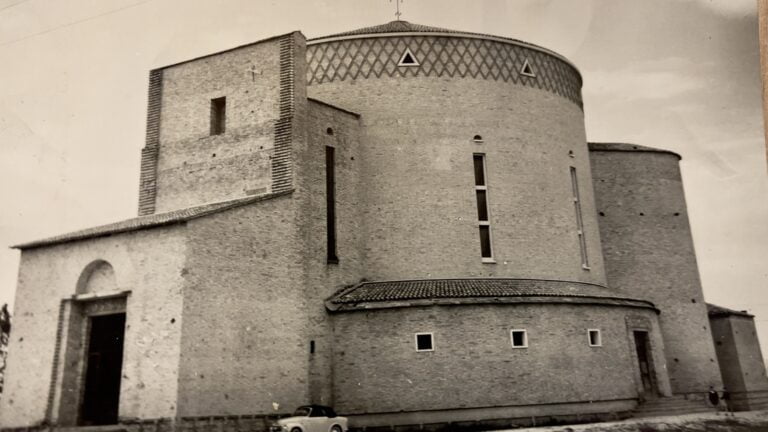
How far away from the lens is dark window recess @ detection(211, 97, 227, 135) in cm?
2278

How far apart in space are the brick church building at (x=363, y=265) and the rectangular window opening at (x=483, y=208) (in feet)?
0.26

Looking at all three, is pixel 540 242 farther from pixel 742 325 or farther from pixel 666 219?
pixel 742 325

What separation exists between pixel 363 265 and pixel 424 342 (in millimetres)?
4084

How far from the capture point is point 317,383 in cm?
2034

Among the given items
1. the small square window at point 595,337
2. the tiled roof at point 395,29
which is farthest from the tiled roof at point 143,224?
the small square window at point 595,337

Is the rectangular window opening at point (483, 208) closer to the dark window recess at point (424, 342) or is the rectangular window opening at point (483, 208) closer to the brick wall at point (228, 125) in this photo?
the dark window recess at point (424, 342)

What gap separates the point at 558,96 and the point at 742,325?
14332 mm

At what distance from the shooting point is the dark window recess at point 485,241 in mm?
24391

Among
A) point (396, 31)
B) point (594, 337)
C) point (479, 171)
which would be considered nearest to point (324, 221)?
point (479, 171)

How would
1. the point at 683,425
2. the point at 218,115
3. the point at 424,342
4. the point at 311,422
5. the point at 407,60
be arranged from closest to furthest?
the point at 311,422
the point at 683,425
the point at 424,342
the point at 218,115
the point at 407,60

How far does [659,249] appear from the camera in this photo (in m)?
29.9

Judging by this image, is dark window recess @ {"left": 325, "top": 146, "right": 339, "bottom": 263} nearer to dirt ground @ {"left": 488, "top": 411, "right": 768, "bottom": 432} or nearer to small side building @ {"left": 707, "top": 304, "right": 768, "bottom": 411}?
dirt ground @ {"left": 488, "top": 411, "right": 768, "bottom": 432}

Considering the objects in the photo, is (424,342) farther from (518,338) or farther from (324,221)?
(324,221)

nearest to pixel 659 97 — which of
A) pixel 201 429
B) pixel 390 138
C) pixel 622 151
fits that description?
pixel 390 138
